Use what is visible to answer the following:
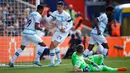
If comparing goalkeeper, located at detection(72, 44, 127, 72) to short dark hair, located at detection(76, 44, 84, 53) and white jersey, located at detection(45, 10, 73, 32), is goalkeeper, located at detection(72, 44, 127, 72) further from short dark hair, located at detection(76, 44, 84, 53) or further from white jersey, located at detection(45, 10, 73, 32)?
white jersey, located at detection(45, 10, 73, 32)

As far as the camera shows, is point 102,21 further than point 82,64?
Yes

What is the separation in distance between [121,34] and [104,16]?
15.8 meters

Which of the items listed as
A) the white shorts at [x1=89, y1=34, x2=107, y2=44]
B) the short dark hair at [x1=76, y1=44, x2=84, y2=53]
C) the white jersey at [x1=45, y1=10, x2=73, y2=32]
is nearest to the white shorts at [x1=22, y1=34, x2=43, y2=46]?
the white jersey at [x1=45, y1=10, x2=73, y2=32]

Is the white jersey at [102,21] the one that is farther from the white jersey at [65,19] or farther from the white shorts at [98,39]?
the white jersey at [65,19]

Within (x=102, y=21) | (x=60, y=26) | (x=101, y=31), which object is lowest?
(x=101, y=31)

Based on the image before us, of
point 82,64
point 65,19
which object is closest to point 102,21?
point 65,19

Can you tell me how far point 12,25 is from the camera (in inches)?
1108

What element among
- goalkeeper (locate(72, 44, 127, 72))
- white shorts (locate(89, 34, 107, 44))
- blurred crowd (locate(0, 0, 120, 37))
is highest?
blurred crowd (locate(0, 0, 120, 37))

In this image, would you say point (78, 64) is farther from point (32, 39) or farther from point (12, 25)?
point (12, 25)

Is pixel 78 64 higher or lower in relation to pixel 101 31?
lower

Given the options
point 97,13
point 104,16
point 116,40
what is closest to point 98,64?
point 104,16

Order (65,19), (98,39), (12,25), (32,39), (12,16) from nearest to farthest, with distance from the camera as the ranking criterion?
1. (32,39)
2. (98,39)
3. (65,19)
4. (12,16)
5. (12,25)

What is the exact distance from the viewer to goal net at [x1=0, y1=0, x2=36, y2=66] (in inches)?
1091

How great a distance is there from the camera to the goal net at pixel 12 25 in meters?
27.7
